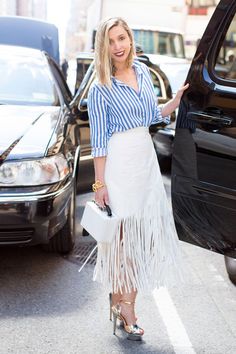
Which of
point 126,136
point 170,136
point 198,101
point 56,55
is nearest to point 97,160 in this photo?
point 126,136

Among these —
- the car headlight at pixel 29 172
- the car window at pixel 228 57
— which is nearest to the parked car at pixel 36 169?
the car headlight at pixel 29 172

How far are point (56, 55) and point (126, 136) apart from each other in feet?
30.0

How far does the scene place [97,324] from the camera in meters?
3.27

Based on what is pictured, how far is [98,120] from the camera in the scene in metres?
2.84

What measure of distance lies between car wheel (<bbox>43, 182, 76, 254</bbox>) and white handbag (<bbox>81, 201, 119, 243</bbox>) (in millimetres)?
1142

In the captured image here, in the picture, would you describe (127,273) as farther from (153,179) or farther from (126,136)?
(126,136)

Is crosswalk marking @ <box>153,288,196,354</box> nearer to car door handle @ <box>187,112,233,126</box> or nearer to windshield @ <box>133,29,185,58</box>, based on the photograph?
car door handle @ <box>187,112,233,126</box>

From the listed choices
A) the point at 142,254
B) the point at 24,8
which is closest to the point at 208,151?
the point at 142,254

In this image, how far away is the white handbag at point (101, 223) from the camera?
286 cm

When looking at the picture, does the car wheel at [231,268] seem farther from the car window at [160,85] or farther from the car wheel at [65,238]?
the car window at [160,85]

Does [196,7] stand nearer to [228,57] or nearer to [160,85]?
[160,85]

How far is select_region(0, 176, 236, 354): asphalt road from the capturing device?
3.04m

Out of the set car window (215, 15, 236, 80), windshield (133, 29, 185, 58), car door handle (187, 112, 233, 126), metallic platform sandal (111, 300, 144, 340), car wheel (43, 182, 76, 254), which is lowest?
windshield (133, 29, 185, 58)

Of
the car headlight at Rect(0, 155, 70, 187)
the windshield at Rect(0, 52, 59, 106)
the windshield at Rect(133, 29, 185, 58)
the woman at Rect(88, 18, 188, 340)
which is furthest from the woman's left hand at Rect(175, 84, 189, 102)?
the windshield at Rect(133, 29, 185, 58)
